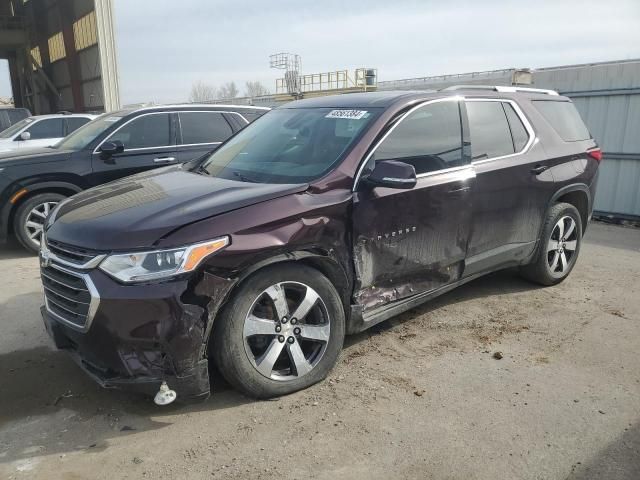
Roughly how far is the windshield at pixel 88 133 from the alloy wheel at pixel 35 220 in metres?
0.87

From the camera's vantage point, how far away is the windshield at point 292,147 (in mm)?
3503

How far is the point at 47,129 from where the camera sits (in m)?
11.6

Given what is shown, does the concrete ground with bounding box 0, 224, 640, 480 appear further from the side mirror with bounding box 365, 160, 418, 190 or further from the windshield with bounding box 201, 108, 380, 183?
the windshield with bounding box 201, 108, 380, 183

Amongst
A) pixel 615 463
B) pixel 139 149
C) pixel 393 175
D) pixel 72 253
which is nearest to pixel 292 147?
pixel 393 175

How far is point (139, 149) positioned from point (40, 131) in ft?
20.0

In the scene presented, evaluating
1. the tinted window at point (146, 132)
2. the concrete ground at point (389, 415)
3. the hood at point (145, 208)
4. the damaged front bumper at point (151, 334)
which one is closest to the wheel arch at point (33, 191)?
the tinted window at point (146, 132)

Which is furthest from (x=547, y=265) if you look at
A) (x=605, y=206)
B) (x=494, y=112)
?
(x=605, y=206)

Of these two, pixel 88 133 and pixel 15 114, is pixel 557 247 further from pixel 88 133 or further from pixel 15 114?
pixel 15 114

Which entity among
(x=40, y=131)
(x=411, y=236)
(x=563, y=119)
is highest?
(x=563, y=119)

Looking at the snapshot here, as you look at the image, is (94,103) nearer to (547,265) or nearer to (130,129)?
(130,129)

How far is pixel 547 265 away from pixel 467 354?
5.84 ft

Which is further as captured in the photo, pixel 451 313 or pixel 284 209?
pixel 451 313

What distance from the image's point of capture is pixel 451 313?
455 cm

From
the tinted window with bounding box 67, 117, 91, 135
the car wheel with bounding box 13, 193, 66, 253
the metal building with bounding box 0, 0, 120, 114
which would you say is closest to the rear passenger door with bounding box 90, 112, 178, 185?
the car wheel with bounding box 13, 193, 66, 253
